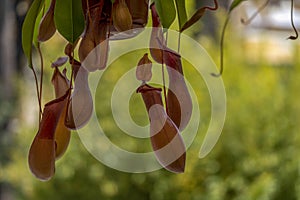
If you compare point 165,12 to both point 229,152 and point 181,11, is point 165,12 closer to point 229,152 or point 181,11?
point 181,11

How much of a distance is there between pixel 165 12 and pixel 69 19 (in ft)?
0.20

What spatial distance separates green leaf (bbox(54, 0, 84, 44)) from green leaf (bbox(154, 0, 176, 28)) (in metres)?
0.05

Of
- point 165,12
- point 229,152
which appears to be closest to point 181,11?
point 165,12

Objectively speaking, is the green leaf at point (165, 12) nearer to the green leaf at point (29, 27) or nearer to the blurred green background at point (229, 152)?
the green leaf at point (29, 27)

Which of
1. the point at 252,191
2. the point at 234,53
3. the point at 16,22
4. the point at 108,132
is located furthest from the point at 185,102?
the point at 16,22

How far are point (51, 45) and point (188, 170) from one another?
0.58 m

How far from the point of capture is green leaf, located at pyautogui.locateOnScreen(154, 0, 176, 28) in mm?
377

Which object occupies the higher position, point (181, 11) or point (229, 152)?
point (181, 11)

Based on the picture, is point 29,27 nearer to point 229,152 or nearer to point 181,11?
point 181,11

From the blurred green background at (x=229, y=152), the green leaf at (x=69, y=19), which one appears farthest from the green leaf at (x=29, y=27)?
the blurred green background at (x=229, y=152)

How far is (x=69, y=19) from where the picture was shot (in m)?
0.36

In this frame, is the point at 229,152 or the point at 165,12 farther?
the point at 229,152

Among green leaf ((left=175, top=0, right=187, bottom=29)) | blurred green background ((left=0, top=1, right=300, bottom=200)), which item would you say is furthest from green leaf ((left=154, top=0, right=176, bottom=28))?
blurred green background ((left=0, top=1, right=300, bottom=200))

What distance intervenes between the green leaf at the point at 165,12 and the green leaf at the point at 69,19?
0.16 feet
